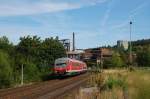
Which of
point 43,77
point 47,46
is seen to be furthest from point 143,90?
point 47,46

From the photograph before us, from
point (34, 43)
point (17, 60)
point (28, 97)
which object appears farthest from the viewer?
point (34, 43)

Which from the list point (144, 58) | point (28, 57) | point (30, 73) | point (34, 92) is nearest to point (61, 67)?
point (28, 57)

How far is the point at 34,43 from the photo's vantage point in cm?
7938

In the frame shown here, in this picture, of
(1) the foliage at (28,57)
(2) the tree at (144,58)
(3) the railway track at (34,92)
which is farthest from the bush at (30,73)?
(2) the tree at (144,58)

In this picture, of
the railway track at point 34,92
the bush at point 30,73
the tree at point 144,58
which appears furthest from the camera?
the tree at point 144,58

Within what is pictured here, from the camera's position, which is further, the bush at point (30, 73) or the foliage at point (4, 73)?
the bush at point (30, 73)

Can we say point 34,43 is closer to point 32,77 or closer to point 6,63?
point 32,77

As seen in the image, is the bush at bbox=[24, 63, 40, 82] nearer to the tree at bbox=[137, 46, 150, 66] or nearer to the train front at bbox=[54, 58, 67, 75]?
the train front at bbox=[54, 58, 67, 75]

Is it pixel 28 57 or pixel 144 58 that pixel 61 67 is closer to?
pixel 28 57

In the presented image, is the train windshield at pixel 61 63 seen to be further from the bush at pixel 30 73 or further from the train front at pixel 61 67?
Answer: the bush at pixel 30 73

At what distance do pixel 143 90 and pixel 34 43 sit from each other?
64404mm

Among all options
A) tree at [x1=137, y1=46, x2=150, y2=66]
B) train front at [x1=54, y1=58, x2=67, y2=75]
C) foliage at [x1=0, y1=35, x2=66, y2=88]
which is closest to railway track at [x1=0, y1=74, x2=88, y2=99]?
foliage at [x1=0, y1=35, x2=66, y2=88]

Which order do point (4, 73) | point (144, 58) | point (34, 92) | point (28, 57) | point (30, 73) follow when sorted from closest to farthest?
1. point (34, 92)
2. point (4, 73)
3. point (30, 73)
4. point (28, 57)
5. point (144, 58)

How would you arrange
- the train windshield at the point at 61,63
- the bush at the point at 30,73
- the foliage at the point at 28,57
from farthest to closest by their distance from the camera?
the train windshield at the point at 61,63 → the bush at the point at 30,73 → the foliage at the point at 28,57
